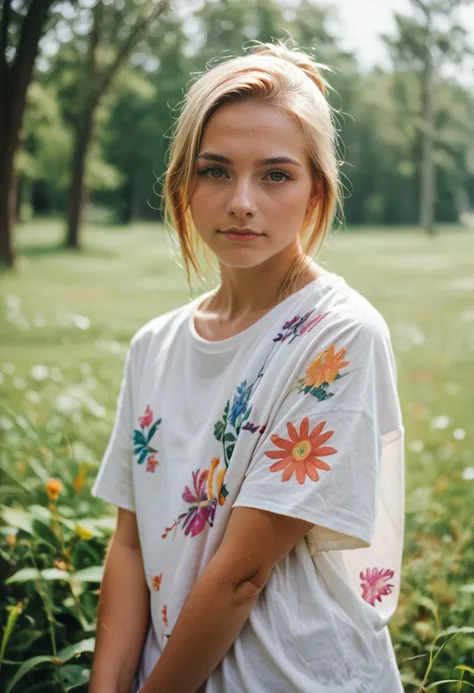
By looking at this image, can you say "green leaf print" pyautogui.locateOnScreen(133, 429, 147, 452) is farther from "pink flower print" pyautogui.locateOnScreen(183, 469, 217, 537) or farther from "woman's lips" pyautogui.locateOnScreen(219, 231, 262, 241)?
"woman's lips" pyautogui.locateOnScreen(219, 231, 262, 241)

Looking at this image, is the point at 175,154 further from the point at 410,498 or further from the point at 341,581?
the point at 410,498

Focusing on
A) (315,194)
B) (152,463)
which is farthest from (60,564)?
(315,194)

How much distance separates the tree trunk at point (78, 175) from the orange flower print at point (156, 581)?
2.47 metres

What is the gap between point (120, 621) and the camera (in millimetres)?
1331

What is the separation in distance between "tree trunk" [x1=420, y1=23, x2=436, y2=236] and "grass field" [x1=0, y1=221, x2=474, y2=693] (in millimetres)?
96

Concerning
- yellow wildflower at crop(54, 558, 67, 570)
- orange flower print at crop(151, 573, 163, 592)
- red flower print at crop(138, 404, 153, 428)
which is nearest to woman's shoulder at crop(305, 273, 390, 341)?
red flower print at crop(138, 404, 153, 428)

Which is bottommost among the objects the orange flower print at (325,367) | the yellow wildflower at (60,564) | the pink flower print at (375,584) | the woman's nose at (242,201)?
the yellow wildflower at (60,564)

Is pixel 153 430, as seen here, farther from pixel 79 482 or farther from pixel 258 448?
pixel 79 482

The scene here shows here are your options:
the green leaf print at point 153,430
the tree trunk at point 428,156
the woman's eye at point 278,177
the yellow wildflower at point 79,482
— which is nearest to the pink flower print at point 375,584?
the green leaf print at point 153,430

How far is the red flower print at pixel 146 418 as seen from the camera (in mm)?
1376

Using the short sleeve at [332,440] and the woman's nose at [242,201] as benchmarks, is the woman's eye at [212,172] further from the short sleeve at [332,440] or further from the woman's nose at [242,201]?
the short sleeve at [332,440]

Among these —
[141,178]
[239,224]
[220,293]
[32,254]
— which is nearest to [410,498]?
[220,293]

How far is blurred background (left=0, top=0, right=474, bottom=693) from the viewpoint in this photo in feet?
8.52

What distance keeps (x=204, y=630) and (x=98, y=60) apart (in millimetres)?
2810
